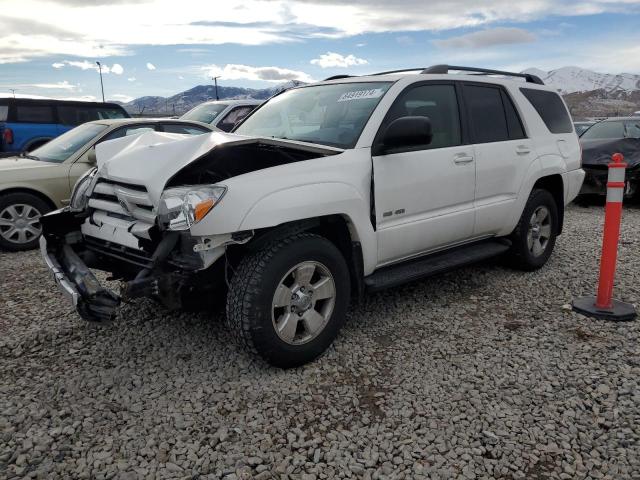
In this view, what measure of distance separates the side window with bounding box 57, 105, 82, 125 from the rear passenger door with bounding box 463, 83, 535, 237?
31.9ft

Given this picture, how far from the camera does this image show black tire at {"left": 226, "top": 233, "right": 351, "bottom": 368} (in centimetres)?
293

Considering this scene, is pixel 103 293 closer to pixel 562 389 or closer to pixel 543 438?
pixel 543 438

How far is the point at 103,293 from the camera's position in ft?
9.59

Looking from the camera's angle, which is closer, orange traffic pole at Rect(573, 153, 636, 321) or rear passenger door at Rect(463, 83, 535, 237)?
orange traffic pole at Rect(573, 153, 636, 321)

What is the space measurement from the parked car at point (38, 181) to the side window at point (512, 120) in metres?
3.91

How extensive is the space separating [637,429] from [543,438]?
51 centimetres

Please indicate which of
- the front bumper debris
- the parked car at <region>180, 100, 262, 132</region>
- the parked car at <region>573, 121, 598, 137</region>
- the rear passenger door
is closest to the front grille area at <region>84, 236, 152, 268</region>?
the front bumper debris

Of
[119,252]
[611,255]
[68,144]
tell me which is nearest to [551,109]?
[611,255]

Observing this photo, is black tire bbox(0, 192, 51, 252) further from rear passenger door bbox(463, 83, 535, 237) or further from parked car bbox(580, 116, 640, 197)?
parked car bbox(580, 116, 640, 197)

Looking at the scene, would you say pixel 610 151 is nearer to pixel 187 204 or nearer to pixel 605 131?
pixel 605 131

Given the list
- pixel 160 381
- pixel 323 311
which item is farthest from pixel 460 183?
pixel 160 381

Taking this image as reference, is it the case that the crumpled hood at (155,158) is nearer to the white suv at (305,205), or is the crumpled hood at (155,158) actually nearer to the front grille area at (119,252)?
the white suv at (305,205)

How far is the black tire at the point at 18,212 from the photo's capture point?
19.4 ft

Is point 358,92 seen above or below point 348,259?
above
